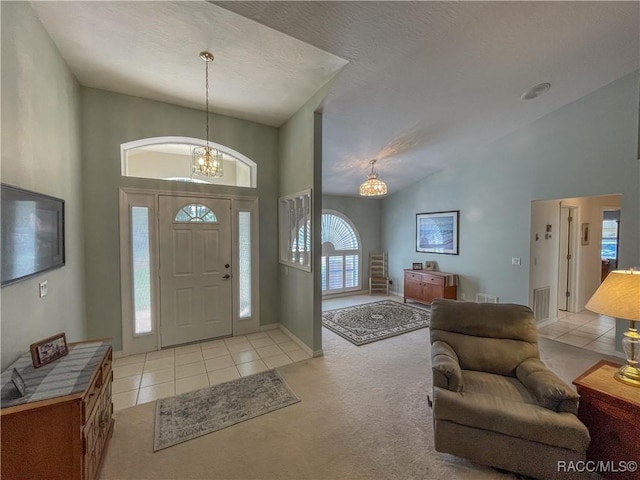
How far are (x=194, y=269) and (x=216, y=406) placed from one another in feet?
6.20

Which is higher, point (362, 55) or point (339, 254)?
point (362, 55)

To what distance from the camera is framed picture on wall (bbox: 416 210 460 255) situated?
5351 mm

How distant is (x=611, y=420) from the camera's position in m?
1.61

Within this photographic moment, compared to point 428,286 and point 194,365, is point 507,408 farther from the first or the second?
point 428,286

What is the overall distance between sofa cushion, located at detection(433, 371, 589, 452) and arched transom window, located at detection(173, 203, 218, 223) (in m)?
3.34

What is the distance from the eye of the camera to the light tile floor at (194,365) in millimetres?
2607

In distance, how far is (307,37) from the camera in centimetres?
222

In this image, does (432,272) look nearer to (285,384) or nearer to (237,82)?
(285,384)

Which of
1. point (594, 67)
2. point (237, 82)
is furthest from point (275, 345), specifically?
point (594, 67)

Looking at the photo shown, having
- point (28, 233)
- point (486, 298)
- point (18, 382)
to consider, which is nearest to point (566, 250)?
point (486, 298)

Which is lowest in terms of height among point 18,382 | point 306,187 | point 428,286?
→ point 428,286

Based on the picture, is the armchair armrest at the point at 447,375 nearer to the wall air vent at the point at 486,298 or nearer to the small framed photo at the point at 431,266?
the wall air vent at the point at 486,298

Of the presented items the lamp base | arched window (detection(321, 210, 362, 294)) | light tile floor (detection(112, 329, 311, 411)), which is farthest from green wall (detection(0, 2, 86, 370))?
arched window (detection(321, 210, 362, 294))

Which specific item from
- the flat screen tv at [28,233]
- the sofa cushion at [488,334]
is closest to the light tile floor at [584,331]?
the sofa cushion at [488,334]
